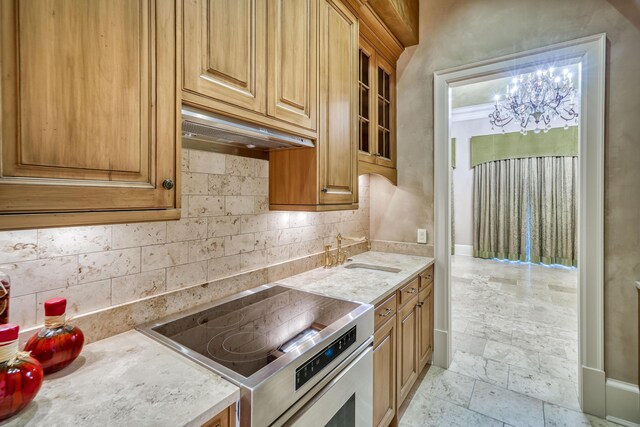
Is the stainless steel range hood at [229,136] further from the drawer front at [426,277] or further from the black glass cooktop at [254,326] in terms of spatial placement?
the drawer front at [426,277]

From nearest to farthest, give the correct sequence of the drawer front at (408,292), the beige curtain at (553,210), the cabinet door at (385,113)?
the drawer front at (408,292), the cabinet door at (385,113), the beige curtain at (553,210)

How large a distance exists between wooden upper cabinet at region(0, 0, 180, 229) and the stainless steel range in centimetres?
51

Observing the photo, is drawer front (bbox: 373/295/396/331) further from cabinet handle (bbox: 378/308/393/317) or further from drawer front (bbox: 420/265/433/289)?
drawer front (bbox: 420/265/433/289)

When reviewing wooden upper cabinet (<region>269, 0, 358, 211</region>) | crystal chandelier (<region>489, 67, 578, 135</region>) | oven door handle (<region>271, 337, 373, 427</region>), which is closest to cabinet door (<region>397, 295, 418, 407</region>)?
oven door handle (<region>271, 337, 373, 427</region>)

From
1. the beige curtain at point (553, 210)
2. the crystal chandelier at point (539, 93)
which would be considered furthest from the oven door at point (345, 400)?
the beige curtain at point (553, 210)

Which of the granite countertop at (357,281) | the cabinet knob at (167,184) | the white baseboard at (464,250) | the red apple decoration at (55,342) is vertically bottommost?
the white baseboard at (464,250)

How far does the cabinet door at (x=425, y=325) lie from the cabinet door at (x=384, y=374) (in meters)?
0.52

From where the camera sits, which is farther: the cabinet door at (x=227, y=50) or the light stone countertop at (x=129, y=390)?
the cabinet door at (x=227, y=50)

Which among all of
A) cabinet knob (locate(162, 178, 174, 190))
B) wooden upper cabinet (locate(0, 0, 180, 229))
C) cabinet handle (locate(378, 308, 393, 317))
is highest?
wooden upper cabinet (locate(0, 0, 180, 229))

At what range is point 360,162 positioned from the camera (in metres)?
2.11

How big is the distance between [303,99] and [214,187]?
0.63 m

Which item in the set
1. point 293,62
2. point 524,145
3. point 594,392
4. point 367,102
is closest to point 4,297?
point 293,62

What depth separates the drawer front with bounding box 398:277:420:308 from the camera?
1.82 m

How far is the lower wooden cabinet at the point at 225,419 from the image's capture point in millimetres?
760
